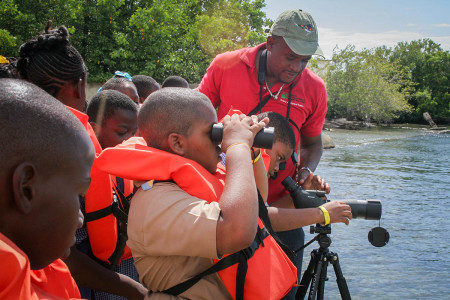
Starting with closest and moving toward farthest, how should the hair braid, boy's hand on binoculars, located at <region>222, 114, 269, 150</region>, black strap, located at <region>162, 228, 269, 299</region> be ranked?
black strap, located at <region>162, 228, 269, 299</region> < boy's hand on binoculars, located at <region>222, 114, 269, 150</region> < the hair braid

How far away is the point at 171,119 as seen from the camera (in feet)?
5.77

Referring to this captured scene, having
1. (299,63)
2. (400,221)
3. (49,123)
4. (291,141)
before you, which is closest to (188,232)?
(49,123)

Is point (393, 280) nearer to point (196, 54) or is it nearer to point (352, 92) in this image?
point (196, 54)

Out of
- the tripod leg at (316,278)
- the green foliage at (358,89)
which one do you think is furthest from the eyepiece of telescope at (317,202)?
the green foliage at (358,89)

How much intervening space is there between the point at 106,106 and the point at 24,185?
1889mm

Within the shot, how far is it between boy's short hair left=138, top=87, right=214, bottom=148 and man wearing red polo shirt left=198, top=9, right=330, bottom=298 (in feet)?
4.09

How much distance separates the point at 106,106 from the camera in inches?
112

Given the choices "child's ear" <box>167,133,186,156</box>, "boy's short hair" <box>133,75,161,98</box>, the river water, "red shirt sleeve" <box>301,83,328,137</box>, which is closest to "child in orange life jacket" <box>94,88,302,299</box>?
"child's ear" <box>167,133,186,156</box>

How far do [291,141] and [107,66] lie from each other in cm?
1566

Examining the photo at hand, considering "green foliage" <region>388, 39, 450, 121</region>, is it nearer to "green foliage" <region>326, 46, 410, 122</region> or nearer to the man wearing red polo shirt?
"green foliage" <region>326, 46, 410, 122</region>

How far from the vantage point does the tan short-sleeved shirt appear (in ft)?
5.00

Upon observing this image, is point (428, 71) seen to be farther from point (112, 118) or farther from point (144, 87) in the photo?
point (112, 118)

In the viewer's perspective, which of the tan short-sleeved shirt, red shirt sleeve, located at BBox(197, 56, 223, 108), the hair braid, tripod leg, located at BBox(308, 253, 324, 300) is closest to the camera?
the tan short-sleeved shirt

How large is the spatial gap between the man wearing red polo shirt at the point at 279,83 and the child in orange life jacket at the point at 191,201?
1.20 meters
